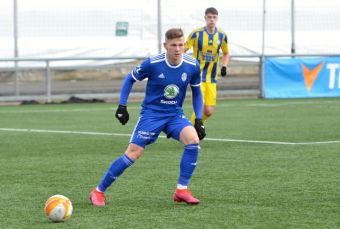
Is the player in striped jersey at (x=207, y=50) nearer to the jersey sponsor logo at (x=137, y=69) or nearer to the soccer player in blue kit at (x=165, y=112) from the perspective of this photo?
the soccer player in blue kit at (x=165, y=112)

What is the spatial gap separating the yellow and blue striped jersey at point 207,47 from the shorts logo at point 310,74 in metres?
10.6

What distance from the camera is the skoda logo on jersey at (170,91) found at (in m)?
8.51

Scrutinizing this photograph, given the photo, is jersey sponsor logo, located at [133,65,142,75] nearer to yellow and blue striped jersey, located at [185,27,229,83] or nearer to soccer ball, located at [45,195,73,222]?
soccer ball, located at [45,195,73,222]

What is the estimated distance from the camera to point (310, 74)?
82.0 feet

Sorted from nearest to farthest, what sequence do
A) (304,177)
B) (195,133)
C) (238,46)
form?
(195,133)
(304,177)
(238,46)

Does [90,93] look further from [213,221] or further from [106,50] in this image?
[213,221]

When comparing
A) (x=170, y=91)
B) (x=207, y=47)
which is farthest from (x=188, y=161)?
(x=207, y=47)

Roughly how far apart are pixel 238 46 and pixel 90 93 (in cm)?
439

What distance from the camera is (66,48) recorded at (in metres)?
24.8

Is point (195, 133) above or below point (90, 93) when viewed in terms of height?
above

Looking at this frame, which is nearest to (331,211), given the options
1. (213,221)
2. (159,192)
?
(213,221)

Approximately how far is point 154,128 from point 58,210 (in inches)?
59.3

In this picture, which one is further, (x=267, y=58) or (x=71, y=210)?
(x=267, y=58)

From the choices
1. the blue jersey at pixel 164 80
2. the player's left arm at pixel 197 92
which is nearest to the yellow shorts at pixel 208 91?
the player's left arm at pixel 197 92
